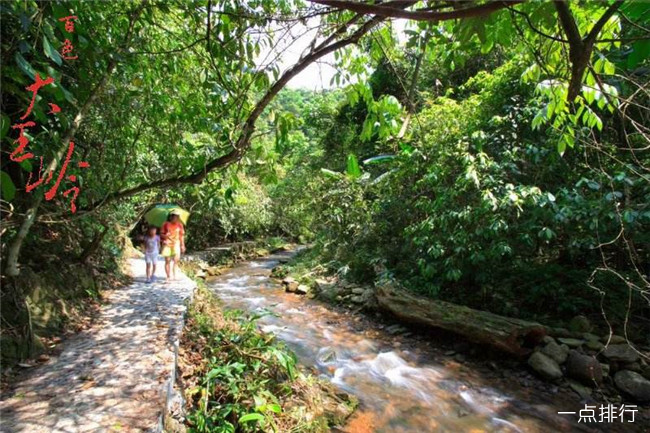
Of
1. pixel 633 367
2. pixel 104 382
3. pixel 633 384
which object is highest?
pixel 104 382

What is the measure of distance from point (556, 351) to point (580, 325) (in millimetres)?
833

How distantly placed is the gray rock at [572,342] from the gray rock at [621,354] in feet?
1.07

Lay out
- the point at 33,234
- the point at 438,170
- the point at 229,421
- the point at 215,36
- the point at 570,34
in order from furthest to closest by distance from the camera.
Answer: the point at 438,170
the point at 33,234
the point at 229,421
the point at 215,36
the point at 570,34

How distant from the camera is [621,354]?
521 cm

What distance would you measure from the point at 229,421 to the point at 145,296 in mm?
3801


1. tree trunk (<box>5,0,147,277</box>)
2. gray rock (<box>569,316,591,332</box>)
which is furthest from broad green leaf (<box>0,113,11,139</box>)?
gray rock (<box>569,316,591,332</box>)

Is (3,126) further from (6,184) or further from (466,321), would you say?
(466,321)

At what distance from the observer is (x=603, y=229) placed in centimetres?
527

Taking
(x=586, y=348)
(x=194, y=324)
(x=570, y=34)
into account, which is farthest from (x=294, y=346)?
(x=570, y=34)

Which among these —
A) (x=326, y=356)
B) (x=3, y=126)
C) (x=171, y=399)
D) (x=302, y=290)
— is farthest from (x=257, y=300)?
(x=3, y=126)

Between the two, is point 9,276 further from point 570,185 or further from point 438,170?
point 570,185

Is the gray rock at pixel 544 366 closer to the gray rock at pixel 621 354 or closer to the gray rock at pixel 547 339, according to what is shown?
the gray rock at pixel 547 339

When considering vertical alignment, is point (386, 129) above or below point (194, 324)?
above

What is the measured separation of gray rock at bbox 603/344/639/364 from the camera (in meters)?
5.14
